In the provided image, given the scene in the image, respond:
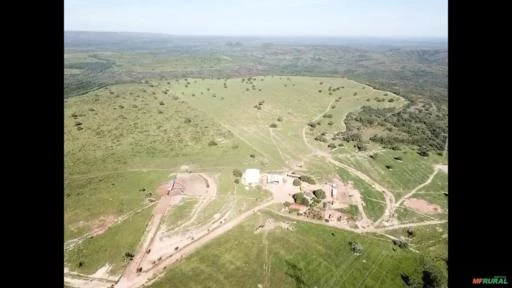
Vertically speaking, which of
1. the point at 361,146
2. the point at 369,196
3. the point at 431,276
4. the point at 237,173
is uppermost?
the point at 361,146

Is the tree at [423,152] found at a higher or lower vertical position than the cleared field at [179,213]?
higher

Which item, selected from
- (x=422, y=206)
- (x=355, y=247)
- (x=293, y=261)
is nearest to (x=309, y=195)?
(x=355, y=247)

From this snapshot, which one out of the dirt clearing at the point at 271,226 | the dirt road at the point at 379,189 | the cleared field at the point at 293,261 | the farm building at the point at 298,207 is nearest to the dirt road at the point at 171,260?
the cleared field at the point at 293,261

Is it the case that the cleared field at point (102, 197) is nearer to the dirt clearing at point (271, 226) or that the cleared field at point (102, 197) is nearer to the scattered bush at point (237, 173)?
the scattered bush at point (237, 173)

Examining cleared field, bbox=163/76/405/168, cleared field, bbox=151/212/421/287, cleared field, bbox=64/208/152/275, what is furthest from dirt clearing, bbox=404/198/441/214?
cleared field, bbox=64/208/152/275

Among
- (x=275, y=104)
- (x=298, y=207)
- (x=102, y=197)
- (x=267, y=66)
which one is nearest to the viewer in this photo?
(x=298, y=207)

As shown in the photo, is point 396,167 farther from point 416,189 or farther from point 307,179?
point 307,179

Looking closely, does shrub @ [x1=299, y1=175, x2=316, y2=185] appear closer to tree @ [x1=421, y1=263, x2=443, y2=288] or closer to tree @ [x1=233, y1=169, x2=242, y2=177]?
tree @ [x1=233, y1=169, x2=242, y2=177]
